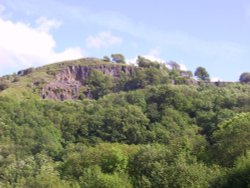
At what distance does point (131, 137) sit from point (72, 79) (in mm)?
69960

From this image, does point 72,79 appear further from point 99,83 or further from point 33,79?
point 33,79

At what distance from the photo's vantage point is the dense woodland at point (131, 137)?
140ft

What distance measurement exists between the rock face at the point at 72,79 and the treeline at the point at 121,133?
86.0 ft

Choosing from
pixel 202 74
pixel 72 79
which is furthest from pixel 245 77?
pixel 72 79

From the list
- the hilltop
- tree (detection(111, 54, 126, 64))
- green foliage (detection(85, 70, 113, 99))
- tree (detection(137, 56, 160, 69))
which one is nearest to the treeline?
the hilltop

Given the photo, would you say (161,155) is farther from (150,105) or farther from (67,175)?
(150,105)

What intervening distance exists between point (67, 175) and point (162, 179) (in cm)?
1887

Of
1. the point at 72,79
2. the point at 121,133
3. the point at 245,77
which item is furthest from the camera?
the point at 245,77

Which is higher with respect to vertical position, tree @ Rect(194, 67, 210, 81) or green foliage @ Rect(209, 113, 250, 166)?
tree @ Rect(194, 67, 210, 81)

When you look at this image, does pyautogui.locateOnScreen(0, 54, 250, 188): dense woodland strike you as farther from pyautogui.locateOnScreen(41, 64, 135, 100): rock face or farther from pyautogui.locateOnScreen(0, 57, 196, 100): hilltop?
pyautogui.locateOnScreen(41, 64, 135, 100): rock face

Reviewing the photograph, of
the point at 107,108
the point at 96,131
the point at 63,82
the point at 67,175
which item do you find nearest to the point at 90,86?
the point at 63,82

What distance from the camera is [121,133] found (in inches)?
4343

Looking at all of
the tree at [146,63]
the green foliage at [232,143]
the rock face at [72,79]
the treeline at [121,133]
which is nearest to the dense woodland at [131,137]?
the treeline at [121,133]

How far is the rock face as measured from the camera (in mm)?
160250
